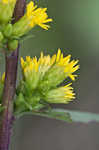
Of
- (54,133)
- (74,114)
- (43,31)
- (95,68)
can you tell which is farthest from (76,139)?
(74,114)

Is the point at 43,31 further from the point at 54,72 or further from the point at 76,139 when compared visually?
the point at 54,72

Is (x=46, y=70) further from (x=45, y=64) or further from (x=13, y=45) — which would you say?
(x=13, y=45)

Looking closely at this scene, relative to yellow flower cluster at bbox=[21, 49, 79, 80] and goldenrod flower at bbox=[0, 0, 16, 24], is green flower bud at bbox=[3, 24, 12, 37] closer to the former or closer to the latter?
goldenrod flower at bbox=[0, 0, 16, 24]

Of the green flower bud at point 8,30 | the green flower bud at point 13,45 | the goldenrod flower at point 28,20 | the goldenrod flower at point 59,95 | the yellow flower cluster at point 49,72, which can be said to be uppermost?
the goldenrod flower at point 28,20

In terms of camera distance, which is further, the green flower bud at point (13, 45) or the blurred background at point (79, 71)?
the blurred background at point (79, 71)

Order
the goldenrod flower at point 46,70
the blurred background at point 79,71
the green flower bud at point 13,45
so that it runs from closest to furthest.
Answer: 1. the green flower bud at point 13,45
2. the goldenrod flower at point 46,70
3. the blurred background at point 79,71

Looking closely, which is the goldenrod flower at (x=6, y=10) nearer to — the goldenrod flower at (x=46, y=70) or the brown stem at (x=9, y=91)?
the brown stem at (x=9, y=91)

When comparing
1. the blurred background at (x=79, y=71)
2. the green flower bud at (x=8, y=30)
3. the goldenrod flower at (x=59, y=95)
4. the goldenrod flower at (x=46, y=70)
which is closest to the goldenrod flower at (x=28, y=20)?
the green flower bud at (x=8, y=30)
